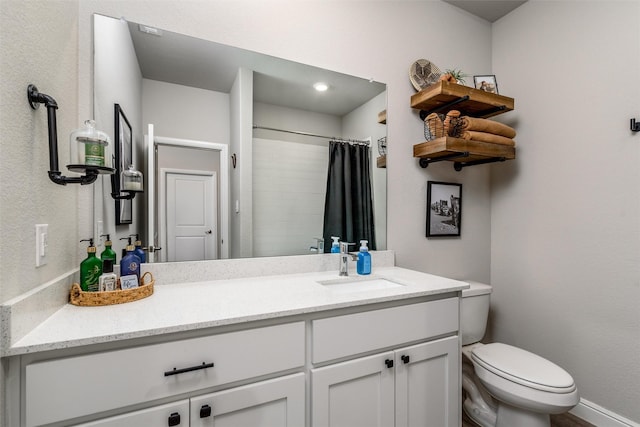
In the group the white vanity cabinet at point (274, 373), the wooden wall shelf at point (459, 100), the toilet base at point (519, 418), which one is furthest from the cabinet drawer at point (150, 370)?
the wooden wall shelf at point (459, 100)

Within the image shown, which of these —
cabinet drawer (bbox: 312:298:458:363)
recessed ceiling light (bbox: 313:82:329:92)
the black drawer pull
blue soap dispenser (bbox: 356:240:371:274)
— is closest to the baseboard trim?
cabinet drawer (bbox: 312:298:458:363)

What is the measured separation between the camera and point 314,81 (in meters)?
1.72

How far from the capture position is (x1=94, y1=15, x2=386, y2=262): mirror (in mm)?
1331

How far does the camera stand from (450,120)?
1797mm

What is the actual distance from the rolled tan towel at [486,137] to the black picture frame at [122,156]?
177cm

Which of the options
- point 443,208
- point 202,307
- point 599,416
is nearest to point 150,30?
point 202,307

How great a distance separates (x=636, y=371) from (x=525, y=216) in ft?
3.27

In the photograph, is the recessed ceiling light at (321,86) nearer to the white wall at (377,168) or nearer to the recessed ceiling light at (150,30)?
the white wall at (377,168)

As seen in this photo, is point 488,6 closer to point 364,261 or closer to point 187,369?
point 364,261

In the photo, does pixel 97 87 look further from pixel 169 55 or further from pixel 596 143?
Answer: pixel 596 143

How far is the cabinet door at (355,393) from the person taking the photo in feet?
3.54

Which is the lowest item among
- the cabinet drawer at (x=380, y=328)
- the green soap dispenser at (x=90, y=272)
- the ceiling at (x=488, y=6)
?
the cabinet drawer at (x=380, y=328)

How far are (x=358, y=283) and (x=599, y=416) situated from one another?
1.57 metres

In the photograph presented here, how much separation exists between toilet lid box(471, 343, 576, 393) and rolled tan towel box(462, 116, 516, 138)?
1.27 metres
